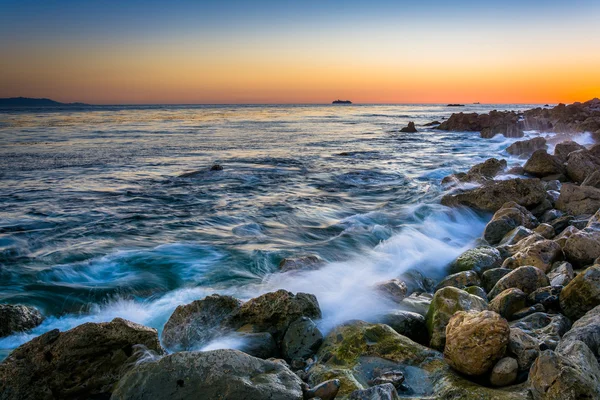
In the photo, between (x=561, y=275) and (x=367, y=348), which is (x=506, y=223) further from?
(x=367, y=348)

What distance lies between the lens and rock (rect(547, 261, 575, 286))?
4.73 meters

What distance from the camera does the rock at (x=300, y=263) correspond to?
6793 mm

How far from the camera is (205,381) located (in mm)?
2877

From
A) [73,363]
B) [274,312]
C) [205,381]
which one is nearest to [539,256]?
[274,312]

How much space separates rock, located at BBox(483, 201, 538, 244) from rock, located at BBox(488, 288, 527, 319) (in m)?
3.39

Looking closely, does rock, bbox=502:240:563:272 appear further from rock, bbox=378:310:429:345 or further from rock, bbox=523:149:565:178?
rock, bbox=523:149:565:178

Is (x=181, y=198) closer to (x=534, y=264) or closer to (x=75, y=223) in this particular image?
(x=75, y=223)

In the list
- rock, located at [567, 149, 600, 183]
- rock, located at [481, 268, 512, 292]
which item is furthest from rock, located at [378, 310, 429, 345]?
rock, located at [567, 149, 600, 183]

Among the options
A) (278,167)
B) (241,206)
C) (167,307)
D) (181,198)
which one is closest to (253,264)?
(167,307)

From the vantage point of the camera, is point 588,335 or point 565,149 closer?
point 588,335

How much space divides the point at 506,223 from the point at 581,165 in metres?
5.70

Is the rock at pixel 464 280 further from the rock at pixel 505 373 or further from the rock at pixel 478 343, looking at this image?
the rock at pixel 505 373

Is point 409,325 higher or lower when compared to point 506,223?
lower

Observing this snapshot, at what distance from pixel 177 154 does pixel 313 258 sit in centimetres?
1491
